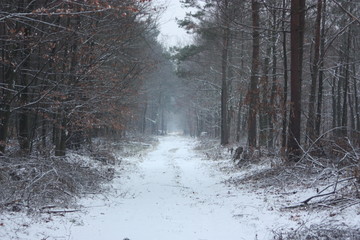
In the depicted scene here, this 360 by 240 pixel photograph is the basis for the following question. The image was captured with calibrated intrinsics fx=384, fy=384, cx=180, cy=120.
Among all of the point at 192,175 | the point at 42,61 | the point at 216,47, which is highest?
the point at 216,47

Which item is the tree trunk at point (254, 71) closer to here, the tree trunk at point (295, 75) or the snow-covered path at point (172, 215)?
the tree trunk at point (295, 75)

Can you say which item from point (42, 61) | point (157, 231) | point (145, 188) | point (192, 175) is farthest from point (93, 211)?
point (192, 175)

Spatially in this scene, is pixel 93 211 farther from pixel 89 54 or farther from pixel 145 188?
pixel 89 54

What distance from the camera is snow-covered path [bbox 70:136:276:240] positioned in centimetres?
717

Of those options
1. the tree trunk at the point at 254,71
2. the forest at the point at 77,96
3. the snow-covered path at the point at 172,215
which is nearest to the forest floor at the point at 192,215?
the snow-covered path at the point at 172,215

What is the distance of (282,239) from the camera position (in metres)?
6.10

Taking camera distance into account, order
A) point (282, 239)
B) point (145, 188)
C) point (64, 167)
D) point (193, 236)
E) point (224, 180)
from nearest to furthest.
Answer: point (282, 239) → point (193, 236) → point (64, 167) → point (145, 188) → point (224, 180)

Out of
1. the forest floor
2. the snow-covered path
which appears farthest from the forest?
the snow-covered path

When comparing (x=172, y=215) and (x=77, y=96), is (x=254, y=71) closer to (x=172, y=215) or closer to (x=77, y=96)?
(x=77, y=96)

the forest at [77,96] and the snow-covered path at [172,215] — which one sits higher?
the forest at [77,96]

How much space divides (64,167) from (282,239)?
306 inches

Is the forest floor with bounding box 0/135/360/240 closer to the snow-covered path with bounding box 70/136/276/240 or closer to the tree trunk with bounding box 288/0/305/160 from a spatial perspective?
the snow-covered path with bounding box 70/136/276/240

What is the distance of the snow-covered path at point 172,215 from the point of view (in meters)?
7.17

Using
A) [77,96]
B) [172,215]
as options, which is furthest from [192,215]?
[77,96]
